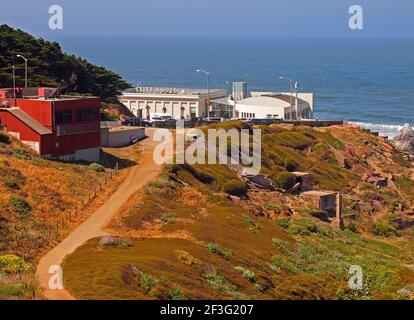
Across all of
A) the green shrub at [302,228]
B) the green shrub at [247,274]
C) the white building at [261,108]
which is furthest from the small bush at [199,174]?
the white building at [261,108]

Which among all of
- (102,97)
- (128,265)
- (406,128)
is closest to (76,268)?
(128,265)

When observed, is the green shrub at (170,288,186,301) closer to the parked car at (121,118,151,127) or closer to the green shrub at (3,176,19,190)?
the green shrub at (3,176,19,190)

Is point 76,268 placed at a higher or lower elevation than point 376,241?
higher

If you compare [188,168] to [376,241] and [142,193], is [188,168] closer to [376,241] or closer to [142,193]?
[142,193]

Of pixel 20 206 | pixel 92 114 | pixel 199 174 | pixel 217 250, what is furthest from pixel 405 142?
pixel 20 206

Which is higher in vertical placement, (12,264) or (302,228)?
(12,264)

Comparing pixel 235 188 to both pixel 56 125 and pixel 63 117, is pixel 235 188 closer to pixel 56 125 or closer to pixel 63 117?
pixel 63 117

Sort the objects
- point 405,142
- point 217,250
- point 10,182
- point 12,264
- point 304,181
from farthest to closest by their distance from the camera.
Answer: point 405,142 → point 304,181 → point 10,182 → point 217,250 → point 12,264

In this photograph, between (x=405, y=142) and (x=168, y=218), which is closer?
(x=168, y=218)
